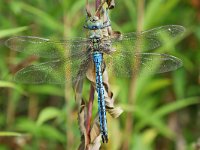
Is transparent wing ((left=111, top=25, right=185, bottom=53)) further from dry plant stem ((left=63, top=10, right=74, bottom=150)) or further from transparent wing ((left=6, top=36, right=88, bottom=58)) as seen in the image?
dry plant stem ((left=63, top=10, right=74, bottom=150))

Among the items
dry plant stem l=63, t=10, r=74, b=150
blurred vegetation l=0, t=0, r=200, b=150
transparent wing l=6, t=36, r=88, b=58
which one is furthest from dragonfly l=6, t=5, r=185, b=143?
dry plant stem l=63, t=10, r=74, b=150

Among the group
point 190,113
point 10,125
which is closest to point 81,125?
point 10,125

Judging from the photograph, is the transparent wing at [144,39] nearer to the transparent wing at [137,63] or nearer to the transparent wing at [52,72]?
the transparent wing at [137,63]

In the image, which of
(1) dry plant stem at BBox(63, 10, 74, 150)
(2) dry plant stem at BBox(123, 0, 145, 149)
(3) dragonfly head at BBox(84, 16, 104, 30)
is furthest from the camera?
(2) dry plant stem at BBox(123, 0, 145, 149)

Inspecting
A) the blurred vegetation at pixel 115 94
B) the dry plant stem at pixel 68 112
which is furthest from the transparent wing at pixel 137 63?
the dry plant stem at pixel 68 112

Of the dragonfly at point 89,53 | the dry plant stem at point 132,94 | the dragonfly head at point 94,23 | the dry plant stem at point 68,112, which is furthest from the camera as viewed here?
the dry plant stem at point 132,94

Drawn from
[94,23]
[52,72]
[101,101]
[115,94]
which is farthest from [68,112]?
[94,23]
